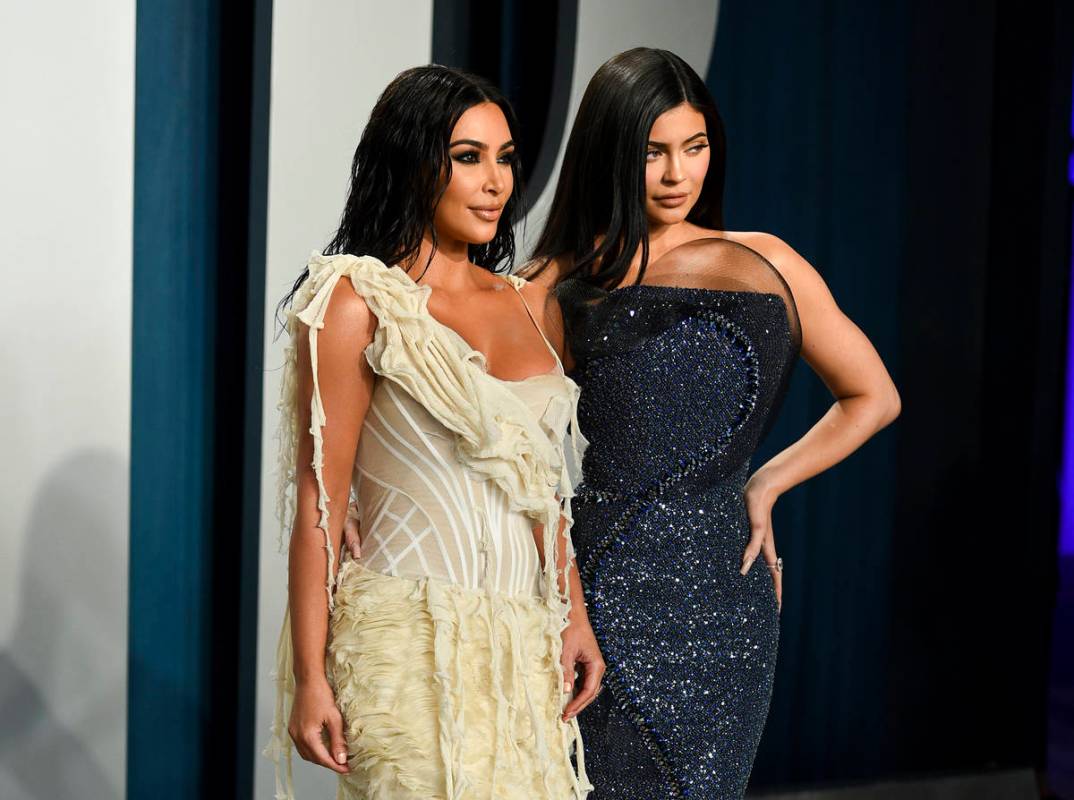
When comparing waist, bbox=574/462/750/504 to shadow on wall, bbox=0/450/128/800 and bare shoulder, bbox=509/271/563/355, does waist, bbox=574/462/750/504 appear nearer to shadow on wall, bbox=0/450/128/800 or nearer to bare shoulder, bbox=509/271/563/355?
bare shoulder, bbox=509/271/563/355

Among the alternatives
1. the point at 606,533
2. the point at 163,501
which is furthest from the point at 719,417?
the point at 163,501

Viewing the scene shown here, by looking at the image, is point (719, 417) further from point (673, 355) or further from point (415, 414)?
point (415, 414)

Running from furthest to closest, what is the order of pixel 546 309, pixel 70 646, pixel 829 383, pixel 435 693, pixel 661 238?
pixel 70 646 < pixel 829 383 < pixel 661 238 < pixel 546 309 < pixel 435 693

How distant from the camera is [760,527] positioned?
224cm

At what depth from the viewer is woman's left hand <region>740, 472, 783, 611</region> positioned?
2.22 metres

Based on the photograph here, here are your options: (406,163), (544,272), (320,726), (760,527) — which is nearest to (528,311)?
(544,272)

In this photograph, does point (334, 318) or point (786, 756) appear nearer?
point (334, 318)

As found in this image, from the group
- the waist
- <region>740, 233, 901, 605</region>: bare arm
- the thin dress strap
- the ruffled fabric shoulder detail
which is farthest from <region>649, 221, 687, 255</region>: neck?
the ruffled fabric shoulder detail

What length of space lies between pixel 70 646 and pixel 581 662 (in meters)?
1.46

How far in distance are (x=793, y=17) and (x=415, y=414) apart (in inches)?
90.1

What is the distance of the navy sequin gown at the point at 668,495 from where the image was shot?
6.93 feet

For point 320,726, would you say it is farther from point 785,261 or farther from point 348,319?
point 785,261

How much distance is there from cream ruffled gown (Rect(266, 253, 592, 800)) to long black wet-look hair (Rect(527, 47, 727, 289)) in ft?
1.24

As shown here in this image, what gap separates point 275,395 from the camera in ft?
9.79
